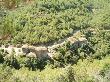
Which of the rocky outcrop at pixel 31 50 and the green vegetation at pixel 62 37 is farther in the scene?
the rocky outcrop at pixel 31 50

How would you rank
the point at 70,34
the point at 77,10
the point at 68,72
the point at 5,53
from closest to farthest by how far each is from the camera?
the point at 68,72 < the point at 5,53 < the point at 70,34 < the point at 77,10

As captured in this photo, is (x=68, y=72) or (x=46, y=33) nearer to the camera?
(x=68, y=72)

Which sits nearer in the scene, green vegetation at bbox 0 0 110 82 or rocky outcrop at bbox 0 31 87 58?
green vegetation at bbox 0 0 110 82

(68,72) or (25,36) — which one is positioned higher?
(68,72)

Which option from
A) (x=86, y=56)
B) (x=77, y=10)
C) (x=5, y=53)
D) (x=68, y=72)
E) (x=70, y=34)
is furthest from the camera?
(x=77, y=10)

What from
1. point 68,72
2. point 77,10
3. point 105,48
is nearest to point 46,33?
point 105,48

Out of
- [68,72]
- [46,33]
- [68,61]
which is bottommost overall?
[68,61]

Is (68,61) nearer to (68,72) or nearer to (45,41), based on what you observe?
(45,41)

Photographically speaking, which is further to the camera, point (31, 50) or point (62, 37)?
point (62, 37)
